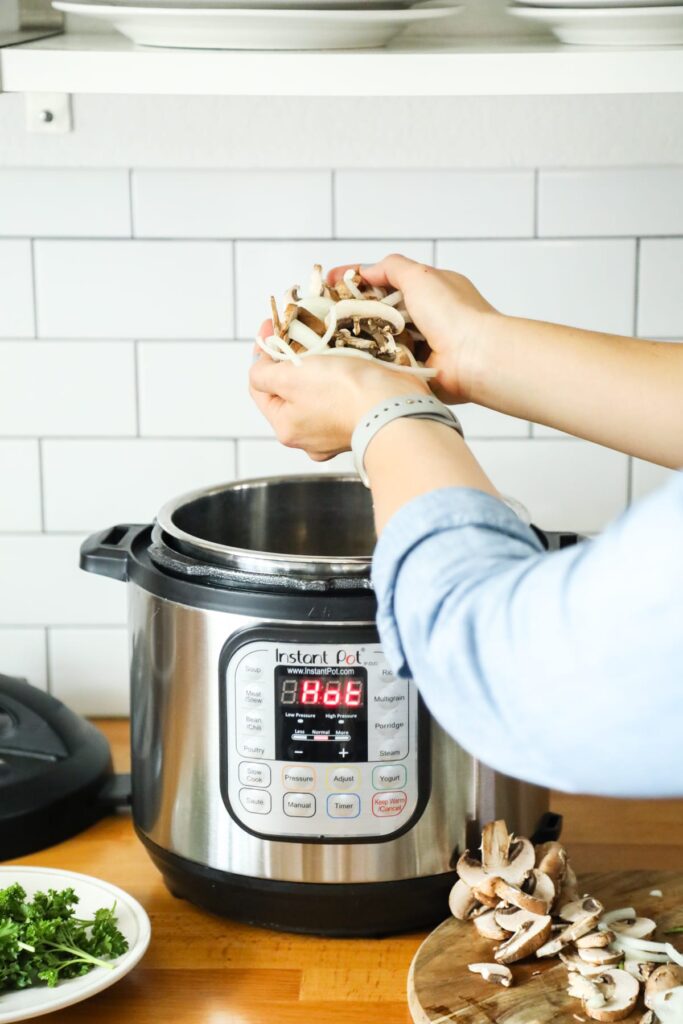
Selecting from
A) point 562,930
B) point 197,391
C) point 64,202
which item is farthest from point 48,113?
point 562,930

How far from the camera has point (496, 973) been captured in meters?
0.88

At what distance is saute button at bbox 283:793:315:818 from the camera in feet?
3.04

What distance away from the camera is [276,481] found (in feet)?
3.77

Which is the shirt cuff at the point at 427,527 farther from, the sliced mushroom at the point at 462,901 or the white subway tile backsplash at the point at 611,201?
the white subway tile backsplash at the point at 611,201

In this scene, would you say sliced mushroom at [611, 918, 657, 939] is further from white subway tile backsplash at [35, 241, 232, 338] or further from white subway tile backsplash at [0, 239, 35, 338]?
white subway tile backsplash at [0, 239, 35, 338]

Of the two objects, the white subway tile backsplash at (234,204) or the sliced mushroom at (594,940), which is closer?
the sliced mushroom at (594,940)

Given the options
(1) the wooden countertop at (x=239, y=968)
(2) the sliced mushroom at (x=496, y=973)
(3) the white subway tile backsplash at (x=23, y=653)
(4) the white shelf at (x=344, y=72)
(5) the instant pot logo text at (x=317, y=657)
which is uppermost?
(4) the white shelf at (x=344, y=72)

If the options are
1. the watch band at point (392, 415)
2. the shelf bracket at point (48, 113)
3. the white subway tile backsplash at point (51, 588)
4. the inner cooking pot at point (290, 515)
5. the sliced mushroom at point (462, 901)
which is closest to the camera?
the watch band at point (392, 415)

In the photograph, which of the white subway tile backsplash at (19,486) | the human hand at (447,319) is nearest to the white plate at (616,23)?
the human hand at (447,319)

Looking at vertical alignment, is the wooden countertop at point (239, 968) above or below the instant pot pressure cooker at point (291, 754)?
below

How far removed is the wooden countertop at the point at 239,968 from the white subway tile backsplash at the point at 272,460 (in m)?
0.42

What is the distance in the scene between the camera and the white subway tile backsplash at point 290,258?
51.0 inches

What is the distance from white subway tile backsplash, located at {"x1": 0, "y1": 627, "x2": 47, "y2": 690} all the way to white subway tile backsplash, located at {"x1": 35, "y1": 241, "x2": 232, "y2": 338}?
32cm

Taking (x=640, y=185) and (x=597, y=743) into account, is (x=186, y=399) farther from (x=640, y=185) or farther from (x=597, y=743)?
(x=597, y=743)
